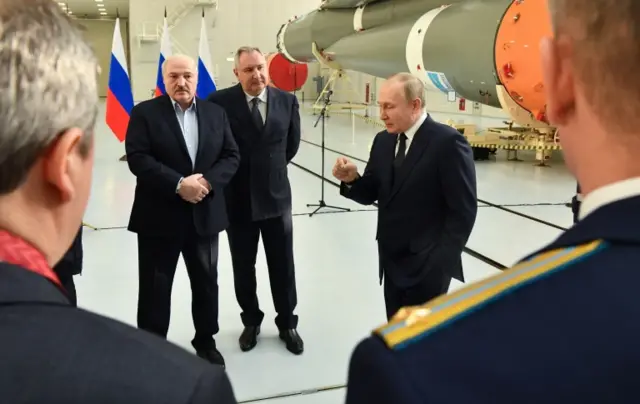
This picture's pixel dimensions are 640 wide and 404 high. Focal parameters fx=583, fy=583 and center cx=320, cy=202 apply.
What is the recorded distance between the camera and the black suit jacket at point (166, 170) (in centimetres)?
279

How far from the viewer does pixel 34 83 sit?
642 millimetres

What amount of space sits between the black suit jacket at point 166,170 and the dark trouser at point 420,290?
3.02ft

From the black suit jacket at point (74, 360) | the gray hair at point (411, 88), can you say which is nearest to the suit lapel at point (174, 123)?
the gray hair at point (411, 88)

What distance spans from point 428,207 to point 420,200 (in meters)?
0.05

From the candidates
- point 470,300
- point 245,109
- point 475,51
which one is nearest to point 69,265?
point 245,109

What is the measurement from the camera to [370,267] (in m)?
4.40

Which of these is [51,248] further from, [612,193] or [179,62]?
[179,62]

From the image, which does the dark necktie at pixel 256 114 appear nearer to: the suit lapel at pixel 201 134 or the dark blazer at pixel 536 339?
the suit lapel at pixel 201 134

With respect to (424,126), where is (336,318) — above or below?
below

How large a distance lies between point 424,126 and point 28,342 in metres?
2.14

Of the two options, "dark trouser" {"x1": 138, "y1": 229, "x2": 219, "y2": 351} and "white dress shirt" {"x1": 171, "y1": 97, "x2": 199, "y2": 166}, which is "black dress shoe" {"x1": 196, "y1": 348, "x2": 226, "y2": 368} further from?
"white dress shirt" {"x1": 171, "y1": 97, "x2": 199, "y2": 166}

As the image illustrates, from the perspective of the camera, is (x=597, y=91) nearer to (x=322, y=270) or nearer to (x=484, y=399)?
(x=484, y=399)

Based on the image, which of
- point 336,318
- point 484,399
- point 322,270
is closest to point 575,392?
point 484,399

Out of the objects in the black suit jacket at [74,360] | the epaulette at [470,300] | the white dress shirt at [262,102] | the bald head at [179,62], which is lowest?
the black suit jacket at [74,360]
